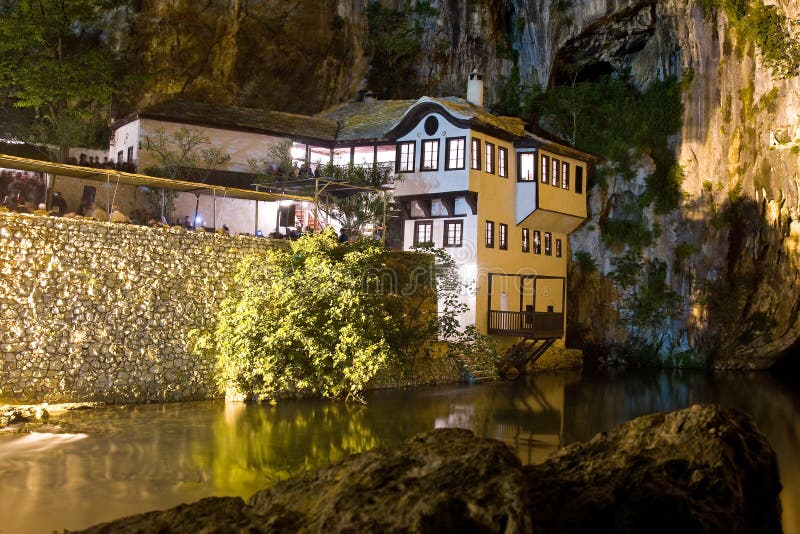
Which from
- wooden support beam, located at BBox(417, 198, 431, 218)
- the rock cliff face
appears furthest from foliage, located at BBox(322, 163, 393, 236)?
the rock cliff face

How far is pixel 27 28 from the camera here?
29422 millimetres

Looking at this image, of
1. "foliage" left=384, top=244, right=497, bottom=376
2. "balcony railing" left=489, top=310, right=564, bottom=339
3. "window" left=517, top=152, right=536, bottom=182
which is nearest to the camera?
"foliage" left=384, top=244, right=497, bottom=376

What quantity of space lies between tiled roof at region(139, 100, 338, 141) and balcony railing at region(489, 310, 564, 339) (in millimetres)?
9579

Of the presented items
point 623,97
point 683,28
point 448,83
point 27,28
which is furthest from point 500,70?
point 27,28

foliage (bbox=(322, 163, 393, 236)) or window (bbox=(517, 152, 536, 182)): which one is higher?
window (bbox=(517, 152, 536, 182))

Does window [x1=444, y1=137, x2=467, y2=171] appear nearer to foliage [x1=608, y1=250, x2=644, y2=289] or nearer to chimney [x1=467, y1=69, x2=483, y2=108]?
chimney [x1=467, y1=69, x2=483, y2=108]

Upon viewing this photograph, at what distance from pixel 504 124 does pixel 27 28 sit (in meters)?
18.2

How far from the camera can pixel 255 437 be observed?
16.1 metres

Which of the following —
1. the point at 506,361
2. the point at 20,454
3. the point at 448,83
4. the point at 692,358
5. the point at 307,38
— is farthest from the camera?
the point at 448,83

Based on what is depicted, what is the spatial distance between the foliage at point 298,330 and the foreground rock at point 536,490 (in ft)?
36.4

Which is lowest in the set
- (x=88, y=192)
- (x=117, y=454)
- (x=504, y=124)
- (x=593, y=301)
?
(x=117, y=454)

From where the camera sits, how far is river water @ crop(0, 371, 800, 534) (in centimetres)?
1145

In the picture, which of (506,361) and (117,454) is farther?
(506,361)

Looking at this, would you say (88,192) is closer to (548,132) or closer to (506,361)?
(506,361)
